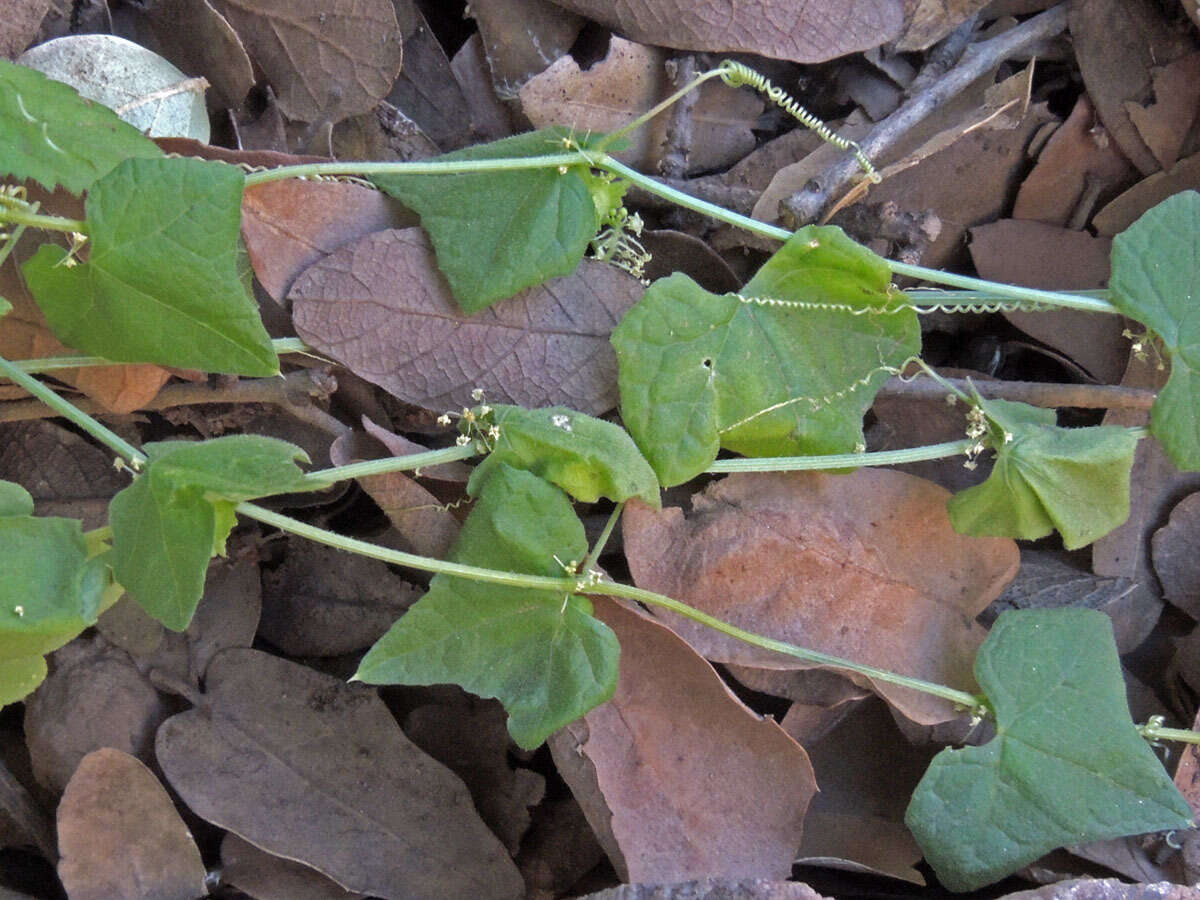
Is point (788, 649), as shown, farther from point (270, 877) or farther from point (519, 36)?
point (519, 36)

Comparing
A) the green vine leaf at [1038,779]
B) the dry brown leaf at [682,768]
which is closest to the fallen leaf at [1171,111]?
the green vine leaf at [1038,779]

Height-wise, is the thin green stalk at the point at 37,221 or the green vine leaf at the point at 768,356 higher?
the thin green stalk at the point at 37,221

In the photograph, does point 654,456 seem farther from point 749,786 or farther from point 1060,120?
point 1060,120

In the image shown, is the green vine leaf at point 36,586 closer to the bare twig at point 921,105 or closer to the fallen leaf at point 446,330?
the fallen leaf at point 446,330

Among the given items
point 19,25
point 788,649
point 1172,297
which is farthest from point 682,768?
point 19,25

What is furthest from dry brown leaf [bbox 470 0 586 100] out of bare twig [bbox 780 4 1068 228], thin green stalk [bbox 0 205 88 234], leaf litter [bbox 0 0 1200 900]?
thin green stalk [bbox 0 205 88 234]

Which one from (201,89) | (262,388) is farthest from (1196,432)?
(201,89)
